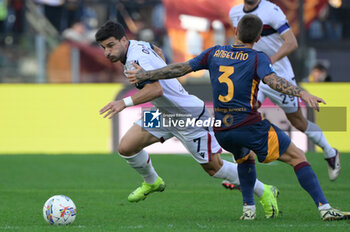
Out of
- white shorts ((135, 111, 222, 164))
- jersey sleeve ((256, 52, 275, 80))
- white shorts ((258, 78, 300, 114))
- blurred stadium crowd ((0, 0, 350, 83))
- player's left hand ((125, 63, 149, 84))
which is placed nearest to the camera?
jersey sleeve ((256, 52, 275, 80))

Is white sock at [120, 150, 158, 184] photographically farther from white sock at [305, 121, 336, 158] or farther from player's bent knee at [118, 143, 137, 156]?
white sock at [305, 121, 336, 158]

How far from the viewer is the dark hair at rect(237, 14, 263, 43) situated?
5.67 meters

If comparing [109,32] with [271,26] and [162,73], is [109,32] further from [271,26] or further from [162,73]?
[271,26]

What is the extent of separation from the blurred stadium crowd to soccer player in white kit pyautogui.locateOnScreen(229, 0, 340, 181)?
14.5 feet

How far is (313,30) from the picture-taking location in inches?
620

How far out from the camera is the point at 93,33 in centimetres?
1594

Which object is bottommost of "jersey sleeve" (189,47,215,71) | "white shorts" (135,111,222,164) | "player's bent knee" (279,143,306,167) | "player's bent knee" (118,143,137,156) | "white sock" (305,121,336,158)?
"white sock" (305,121,336,158)

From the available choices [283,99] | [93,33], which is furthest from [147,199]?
[93,33]

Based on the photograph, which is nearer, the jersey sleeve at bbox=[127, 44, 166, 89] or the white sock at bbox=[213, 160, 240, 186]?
the jersey sleeve at bbox=[127, 44, 166, 89]

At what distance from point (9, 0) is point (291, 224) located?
12.0 meters

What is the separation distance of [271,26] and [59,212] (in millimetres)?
3683

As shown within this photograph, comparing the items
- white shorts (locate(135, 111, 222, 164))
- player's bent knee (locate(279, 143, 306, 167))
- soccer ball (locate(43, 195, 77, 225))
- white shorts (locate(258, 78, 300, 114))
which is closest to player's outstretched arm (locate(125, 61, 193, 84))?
white shorts (locate(135, 111, 222, 164))

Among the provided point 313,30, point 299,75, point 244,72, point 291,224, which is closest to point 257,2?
point 244,72

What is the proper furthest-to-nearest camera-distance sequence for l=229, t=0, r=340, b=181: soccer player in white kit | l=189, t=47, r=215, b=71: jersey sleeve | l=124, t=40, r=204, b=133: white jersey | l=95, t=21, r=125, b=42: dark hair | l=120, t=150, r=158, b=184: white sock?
1. l=229, t=0, r=340, b=181: soccer player in white kit
2. l=120, t=150, r=158, b=184: white sock
3. l=124, t=40, r=204, b=133: white jersey
4. l=95, t=21, r=125, b=42: dark hair
5. l=189, t=47, r=215, b=71: jersey sleeve
